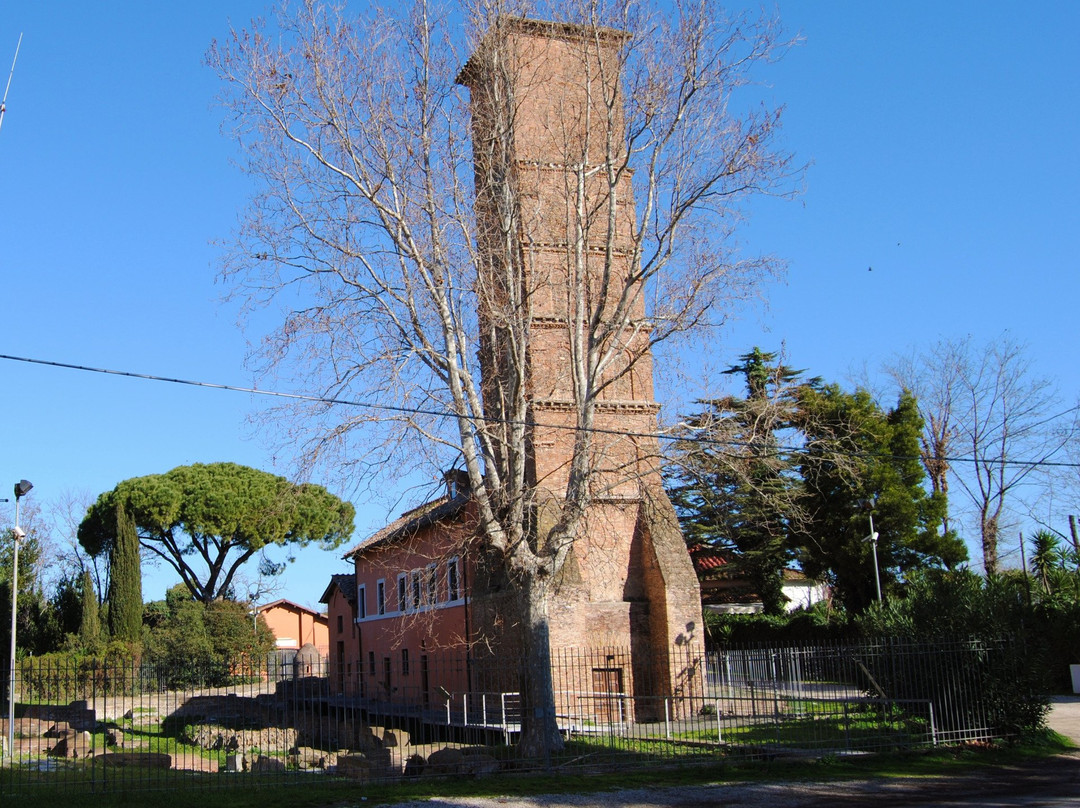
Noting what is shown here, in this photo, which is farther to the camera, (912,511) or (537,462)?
(912,511)

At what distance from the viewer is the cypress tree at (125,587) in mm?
38688

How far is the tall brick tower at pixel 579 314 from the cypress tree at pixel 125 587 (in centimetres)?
2316

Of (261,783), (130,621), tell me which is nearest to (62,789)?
(261,783)

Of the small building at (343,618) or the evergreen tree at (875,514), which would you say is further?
the small building at (343,618)

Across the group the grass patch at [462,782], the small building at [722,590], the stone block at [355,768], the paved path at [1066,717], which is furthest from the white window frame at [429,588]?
the small building at [722,590]

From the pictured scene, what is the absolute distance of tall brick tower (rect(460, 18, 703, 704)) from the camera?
A: 18.2 metres

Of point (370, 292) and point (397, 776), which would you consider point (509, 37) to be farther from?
point (397, 776)

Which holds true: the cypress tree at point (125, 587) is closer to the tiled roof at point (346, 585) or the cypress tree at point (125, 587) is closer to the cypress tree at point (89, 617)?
the cypress tree at point (89, 617)

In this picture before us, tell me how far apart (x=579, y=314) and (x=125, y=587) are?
28.8 meters

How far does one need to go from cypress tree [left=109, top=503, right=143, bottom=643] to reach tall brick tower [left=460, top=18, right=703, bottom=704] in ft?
76.0

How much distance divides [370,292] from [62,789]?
30.5ft

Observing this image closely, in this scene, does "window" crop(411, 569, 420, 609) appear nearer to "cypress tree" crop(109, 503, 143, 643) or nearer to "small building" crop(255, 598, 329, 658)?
"cypress tree" crop(109, 503, 143, 643)

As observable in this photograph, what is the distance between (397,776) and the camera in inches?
530

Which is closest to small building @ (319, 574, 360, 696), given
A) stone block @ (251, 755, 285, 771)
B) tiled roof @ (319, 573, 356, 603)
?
tiled roof @ (319, 573, 356, 603)
